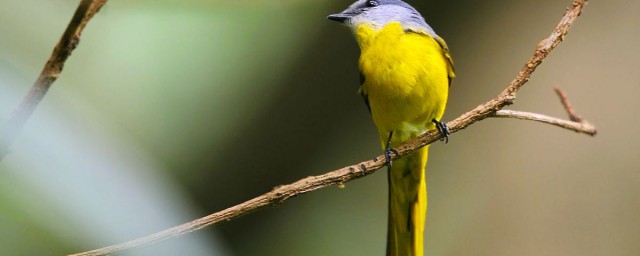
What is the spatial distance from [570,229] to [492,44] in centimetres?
48

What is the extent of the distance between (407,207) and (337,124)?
47 cm

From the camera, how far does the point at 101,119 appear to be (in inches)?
44.9

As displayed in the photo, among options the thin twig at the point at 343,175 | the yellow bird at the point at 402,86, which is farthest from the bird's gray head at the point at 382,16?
the thin twig at the point at 343,175

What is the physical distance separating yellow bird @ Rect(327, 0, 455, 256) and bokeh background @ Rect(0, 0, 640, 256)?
0.21 m

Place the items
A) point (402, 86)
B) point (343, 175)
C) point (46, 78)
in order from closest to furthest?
point (46, 78)
point (343, 175)
point (402, 86)

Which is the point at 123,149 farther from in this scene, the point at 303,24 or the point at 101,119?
the point at 303,24

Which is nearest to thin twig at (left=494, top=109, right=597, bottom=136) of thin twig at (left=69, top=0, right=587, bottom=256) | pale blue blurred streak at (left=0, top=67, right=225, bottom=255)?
thin twig at (left=69, top=0, right=587, bottom=256)

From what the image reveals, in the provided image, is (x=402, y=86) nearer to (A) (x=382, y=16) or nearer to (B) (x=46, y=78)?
(A) (x=382, y=16)

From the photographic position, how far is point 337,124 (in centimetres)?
160

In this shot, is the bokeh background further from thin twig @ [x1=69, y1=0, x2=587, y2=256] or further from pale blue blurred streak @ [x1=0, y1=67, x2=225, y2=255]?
thin twig @ [x1=69, y1=0, x2=587, y2=256]

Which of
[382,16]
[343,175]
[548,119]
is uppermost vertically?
[382,16]

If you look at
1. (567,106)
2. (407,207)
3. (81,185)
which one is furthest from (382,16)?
(81,185)

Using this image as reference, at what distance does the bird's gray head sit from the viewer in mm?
1177

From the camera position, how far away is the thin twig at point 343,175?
0.54 meters
